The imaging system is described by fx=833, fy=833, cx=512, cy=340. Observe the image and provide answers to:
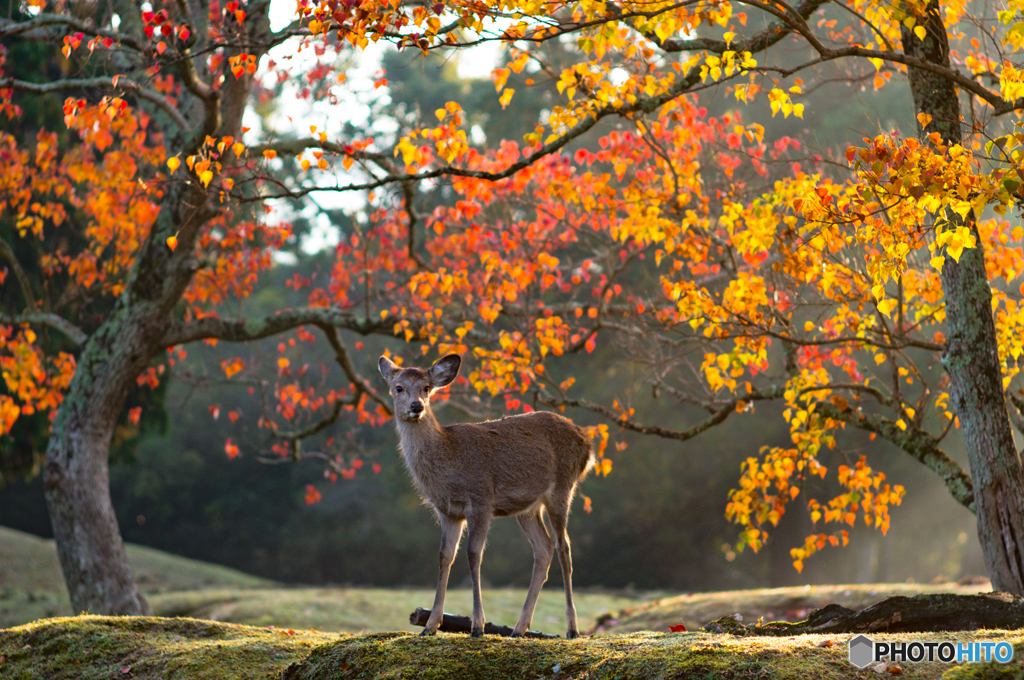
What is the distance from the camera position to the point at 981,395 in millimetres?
7297

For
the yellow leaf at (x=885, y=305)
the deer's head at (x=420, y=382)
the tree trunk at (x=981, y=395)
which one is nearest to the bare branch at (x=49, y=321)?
the deer's head at (x=420, y=382)

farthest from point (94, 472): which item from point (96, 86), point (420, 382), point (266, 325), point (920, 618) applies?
point (920, 618)

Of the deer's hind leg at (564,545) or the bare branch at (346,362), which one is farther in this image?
the bare branch at (346,362)

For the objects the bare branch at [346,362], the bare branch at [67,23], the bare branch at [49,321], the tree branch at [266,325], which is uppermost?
the bare branch at [67,23]

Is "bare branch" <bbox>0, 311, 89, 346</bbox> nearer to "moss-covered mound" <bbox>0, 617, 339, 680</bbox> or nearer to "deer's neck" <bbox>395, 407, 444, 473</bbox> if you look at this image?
"moss-covered mound" <bbox>0, 617, 339, 680</bbox>

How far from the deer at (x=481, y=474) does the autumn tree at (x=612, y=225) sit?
2005 mm

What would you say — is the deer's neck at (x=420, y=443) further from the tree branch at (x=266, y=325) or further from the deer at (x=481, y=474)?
the tree branch at (x=266, y=325)

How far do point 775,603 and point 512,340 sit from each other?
588 cm

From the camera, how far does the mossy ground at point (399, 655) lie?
4.38 metres

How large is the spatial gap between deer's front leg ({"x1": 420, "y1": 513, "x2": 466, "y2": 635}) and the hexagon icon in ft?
8.40

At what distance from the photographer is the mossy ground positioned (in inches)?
173

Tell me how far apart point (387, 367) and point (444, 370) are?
63 cm

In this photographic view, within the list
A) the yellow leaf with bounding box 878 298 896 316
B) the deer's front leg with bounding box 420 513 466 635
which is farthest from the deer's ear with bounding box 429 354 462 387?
the yellow leaf with bounding box 878 298 896 316

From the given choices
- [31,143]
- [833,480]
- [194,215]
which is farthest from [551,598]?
[31,143]
